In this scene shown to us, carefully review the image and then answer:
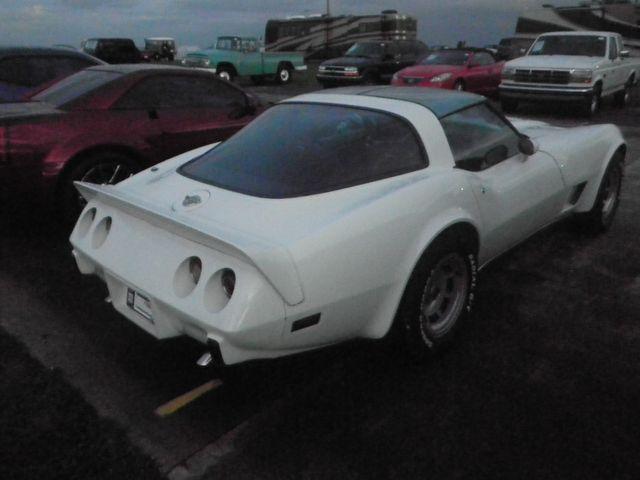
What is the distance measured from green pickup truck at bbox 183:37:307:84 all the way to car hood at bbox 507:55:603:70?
10710 millimetres

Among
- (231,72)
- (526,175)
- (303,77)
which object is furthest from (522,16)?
(526,175)

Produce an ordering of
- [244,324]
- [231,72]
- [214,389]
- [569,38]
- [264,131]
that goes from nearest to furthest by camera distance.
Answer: [244,324], [214,389], [264,131], [569,38], [231,72]

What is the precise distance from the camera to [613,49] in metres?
12.6

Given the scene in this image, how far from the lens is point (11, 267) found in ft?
14.7

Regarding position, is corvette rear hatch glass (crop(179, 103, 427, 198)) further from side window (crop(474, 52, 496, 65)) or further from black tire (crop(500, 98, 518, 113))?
side window (crop(474, 52, 496, 65))

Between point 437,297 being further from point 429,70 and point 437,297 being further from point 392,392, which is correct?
point 429,70

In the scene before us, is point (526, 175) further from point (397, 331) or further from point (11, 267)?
point (11, 267)

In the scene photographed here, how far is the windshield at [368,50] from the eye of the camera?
18.2 metres

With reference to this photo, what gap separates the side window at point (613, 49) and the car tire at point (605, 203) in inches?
351

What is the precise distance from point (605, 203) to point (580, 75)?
25.4 ft

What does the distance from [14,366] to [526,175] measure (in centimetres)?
321

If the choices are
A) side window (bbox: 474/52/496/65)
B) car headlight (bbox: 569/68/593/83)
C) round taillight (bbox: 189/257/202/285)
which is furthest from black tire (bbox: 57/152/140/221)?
side window (bbox: 474/52/496/65)

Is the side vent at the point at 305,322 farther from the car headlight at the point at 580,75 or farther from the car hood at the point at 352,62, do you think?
the car hood at the point at 352,62

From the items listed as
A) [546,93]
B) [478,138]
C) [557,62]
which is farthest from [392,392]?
[557,62]
